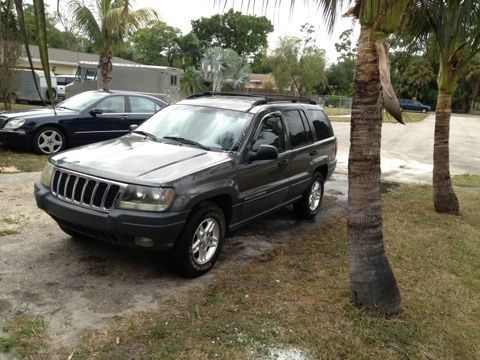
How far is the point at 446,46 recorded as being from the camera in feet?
23.4

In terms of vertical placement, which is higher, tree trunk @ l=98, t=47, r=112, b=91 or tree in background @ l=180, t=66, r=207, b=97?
tree trunk @ l=98, t=47, r=112, b=91

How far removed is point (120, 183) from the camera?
4012mm

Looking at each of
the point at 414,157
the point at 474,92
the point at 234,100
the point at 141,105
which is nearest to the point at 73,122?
the point at 141,105

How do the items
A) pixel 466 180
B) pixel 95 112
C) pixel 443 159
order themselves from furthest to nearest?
pixel 466 180
pixel 95 112
pixel 443 159

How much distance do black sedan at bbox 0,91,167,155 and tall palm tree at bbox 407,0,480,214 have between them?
6351 mm

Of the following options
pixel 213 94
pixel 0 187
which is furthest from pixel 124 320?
pixel 0 187

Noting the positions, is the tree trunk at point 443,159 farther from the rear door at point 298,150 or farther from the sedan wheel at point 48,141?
the sedan wheel at point 48,141

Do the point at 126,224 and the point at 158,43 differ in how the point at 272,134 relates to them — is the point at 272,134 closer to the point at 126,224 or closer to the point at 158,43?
the point at 126,224

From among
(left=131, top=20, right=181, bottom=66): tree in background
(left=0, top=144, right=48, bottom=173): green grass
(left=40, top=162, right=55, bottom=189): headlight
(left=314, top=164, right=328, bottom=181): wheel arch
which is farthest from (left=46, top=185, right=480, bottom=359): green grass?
(left=131, top=20, right=181, bottom=66): tree in background

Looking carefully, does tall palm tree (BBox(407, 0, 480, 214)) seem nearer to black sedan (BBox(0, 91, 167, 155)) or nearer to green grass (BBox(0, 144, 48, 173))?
black sedan (BBox(0, 91, 167, 155))

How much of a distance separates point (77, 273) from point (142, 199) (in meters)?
1.06

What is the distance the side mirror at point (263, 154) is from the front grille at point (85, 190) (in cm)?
154

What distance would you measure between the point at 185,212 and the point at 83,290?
1.09 metres

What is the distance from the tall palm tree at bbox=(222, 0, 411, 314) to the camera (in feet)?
11.1
